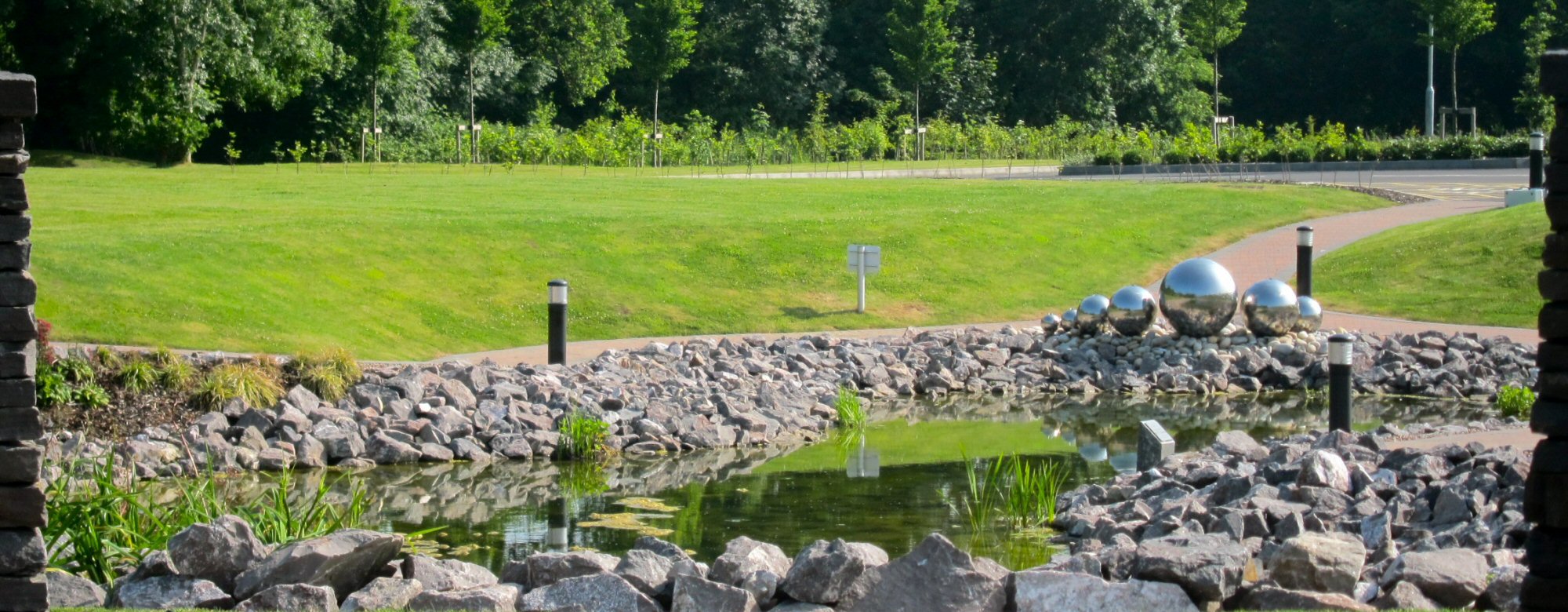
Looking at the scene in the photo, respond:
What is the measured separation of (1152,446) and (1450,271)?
13.0m

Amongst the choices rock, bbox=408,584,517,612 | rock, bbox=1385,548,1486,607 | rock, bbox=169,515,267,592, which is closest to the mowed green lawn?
rock, bbox=169,515,267,592

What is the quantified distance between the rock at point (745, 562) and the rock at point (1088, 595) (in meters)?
1.19

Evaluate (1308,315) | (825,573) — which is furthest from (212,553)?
(1308,315)

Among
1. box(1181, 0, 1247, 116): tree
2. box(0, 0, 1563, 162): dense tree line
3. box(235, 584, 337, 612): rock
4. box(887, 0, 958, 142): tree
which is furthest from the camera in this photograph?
box(887, 0, 958, 142): tree

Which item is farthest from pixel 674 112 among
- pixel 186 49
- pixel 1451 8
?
pixel 1451 8

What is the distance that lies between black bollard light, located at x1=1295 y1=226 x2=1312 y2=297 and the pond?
4172 millimetres

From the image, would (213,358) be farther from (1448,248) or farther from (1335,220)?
(1335,220)

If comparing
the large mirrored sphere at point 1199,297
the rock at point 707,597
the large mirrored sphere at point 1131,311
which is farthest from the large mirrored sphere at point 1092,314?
the rock at point 707,597

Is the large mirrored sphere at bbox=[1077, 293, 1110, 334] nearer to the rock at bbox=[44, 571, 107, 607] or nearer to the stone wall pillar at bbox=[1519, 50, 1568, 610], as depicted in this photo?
the rock at bbox=[44, 571, 107, 607]

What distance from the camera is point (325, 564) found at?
7.52m

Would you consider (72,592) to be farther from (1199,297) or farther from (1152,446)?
(1199,297)

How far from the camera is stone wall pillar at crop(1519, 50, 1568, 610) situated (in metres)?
5.04

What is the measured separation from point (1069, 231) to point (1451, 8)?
33034mm

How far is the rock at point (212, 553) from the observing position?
7.65 metres
